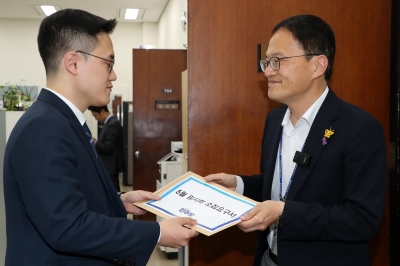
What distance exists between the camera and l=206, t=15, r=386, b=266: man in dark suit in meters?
1.73

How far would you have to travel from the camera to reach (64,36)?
5.26ft

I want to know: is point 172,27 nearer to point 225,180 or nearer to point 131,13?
point 131,13

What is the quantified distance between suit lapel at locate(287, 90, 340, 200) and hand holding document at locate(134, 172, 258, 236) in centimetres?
19

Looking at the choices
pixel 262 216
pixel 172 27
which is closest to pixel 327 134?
pixel 262 216

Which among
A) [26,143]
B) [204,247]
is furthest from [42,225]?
[204,247]

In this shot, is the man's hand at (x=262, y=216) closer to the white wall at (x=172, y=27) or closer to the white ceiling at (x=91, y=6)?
the white wall at (x=172, y=27)

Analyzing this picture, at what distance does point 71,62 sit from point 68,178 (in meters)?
0.45

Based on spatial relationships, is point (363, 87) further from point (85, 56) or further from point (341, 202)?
point (85, 56)

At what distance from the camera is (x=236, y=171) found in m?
3.02

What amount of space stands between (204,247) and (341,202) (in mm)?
1365

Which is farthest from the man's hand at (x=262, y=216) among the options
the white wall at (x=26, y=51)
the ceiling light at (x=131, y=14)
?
the white wall at (x=26, y=51)

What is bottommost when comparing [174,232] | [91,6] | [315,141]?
[174,232]

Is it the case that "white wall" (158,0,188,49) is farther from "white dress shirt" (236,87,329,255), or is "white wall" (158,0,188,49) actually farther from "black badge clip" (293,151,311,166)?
"black badge clip" (293,151,311,166)

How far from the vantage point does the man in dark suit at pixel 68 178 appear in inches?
53.1
